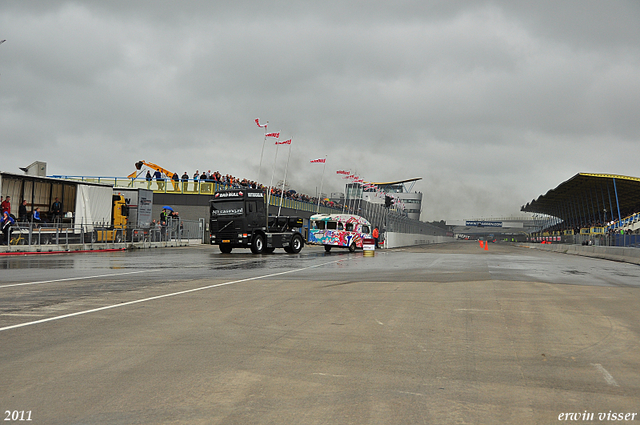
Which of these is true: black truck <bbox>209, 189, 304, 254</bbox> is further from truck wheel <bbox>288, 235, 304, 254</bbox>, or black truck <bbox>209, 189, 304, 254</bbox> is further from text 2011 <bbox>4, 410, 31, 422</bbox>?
text 2011 <bbox>4, 410, 31, 422</bbox>

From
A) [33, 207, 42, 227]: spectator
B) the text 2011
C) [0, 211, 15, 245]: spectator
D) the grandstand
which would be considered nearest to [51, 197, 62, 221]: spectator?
[33, 207, 42, 227]: spectator

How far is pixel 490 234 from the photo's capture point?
606 feet

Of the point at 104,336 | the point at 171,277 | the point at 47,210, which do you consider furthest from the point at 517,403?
the point at 47,210

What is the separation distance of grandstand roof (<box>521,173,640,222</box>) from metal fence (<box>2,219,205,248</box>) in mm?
41421

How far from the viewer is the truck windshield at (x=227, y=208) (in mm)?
28263

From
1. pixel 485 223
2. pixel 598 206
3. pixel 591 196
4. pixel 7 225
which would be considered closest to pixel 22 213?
pixel 7 225

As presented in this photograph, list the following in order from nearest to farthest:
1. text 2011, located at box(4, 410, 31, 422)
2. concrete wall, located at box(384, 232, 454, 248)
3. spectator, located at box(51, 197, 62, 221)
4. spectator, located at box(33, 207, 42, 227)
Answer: text 2011, located at box(4, 410, 31, 422) < spectator, located at box(33, 207, 42, 227) < spectator, located at box(51, 197, 62, 221) < concrete wall, located at box(384, 232, 454, 248)

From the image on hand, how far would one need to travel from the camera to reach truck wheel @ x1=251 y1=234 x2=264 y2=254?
93.9ft

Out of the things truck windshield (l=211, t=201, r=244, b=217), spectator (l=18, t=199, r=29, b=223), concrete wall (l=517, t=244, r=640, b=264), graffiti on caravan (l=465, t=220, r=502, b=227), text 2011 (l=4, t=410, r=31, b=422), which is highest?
graffiti on caravan (l=465, t=220, r=502, b=227)

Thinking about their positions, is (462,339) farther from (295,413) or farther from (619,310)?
(619,310)

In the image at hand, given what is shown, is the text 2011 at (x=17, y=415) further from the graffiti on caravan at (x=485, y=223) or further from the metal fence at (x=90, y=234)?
the graffiti on caravan at (x=485, y=223)

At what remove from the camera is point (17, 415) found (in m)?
3.80

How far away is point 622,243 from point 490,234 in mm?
154902

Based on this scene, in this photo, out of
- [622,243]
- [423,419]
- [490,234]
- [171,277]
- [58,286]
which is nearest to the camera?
[423,419]
